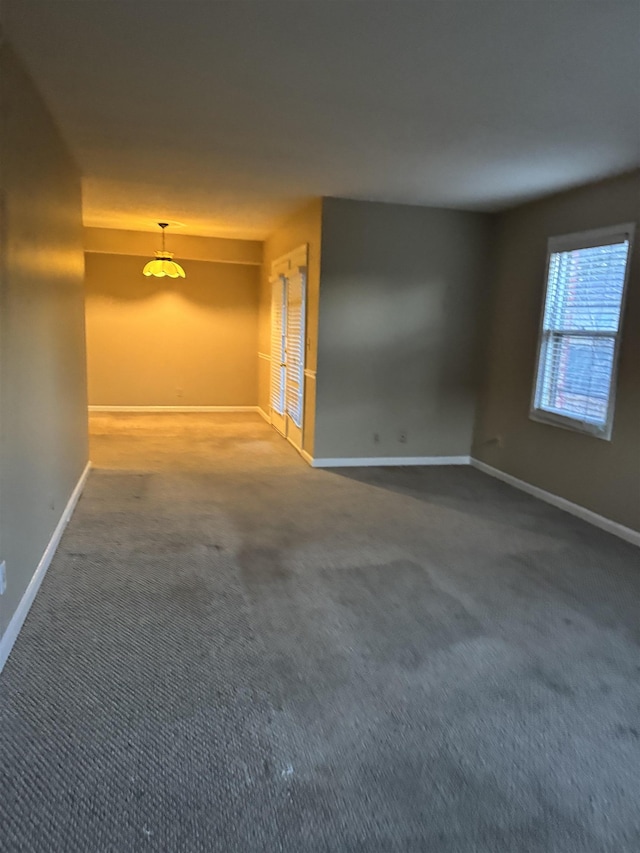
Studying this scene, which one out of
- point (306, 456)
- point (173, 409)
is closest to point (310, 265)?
point (306, 456)

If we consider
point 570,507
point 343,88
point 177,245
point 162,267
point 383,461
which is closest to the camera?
point 343,88

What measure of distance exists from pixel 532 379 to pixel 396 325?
1332 mm

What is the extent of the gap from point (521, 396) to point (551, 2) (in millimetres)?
3447

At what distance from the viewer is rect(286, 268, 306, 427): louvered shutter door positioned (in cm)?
556

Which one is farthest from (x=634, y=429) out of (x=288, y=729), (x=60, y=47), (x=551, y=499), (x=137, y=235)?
(x=137, y=235)

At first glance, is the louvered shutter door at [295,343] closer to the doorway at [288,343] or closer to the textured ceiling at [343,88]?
the doorway at [288,343]

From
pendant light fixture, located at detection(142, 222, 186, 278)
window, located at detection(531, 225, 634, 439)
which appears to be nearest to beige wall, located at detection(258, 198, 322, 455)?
pendant light fixture, located at detection(142, 222, 186, 278)

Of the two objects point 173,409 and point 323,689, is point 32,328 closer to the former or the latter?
point 323,689

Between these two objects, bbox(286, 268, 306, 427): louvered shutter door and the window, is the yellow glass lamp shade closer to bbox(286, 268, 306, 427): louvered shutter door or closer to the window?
bbox(286, 268, 306, 427): louvered shutter door

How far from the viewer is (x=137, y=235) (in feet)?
23.9

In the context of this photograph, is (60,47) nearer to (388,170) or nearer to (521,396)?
(388,170)

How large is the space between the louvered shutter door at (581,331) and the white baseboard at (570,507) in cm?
66

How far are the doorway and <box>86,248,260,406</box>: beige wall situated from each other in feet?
3.70

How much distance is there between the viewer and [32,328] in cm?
275
